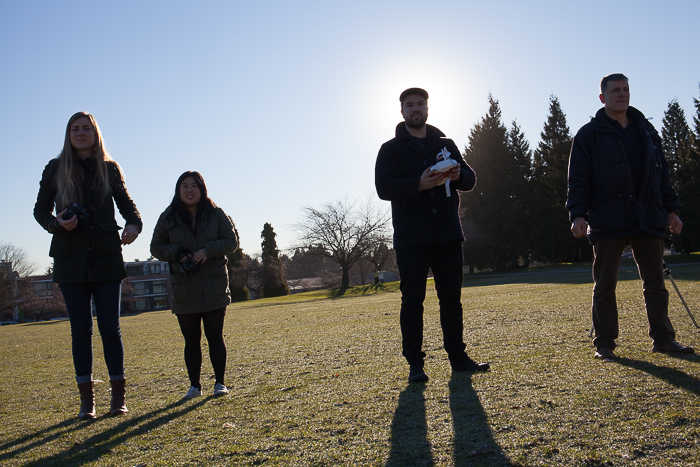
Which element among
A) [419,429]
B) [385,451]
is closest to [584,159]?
[419,429]

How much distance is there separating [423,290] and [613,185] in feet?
5.37

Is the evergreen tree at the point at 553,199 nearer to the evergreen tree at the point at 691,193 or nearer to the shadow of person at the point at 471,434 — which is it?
the evergreen tree at the point at 691,193

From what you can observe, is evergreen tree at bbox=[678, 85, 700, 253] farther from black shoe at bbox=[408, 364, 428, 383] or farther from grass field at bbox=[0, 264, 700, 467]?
black shoe at bbox=[408, 364, 428, 383]

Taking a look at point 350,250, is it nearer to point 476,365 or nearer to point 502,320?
point 502,320

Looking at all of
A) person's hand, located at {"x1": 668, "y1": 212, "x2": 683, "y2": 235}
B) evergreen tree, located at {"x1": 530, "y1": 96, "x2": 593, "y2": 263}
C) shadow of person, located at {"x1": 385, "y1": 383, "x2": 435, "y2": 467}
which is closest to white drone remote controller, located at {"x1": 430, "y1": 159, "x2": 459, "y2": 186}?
shadow of person, located at {"x1": 385, "y1": 383, "x2": 435, "y2": 467}

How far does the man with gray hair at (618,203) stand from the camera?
3961 mm

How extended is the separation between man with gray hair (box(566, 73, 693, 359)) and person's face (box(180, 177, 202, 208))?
2.88m

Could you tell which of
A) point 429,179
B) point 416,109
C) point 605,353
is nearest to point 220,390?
point 429,179

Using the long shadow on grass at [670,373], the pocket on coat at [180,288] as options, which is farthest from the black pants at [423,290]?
the pocket on coat at [180,288]

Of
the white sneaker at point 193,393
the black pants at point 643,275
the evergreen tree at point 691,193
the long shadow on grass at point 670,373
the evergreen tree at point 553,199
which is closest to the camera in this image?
the long shadow on grass at point 670,373

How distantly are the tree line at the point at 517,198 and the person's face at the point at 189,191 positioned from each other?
41.6 meters

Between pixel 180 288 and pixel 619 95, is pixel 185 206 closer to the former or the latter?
Answer: pixel 180 288

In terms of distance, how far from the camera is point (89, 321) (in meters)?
3.74

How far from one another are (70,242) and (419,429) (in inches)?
103
